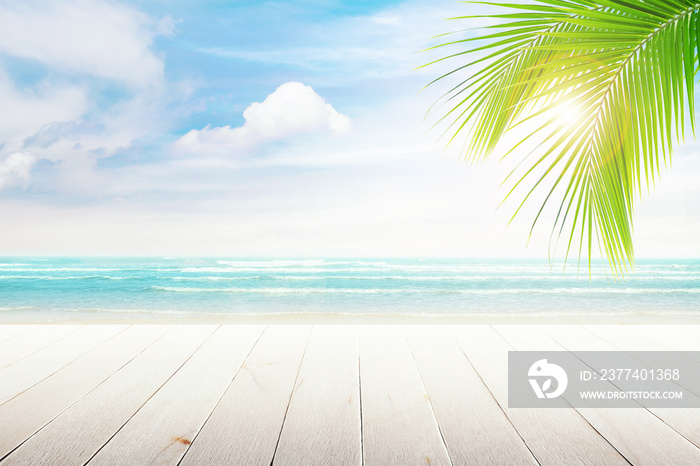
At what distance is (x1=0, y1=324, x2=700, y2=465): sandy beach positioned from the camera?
1032 mm

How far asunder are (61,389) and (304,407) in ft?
2.97

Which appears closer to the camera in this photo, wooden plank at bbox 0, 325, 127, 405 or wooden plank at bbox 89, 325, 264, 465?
wooden plank at bbox 89, 325, 264, 465

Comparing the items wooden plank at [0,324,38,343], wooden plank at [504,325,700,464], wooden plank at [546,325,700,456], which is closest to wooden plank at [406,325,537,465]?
wooden plank at [504,325,700,464]

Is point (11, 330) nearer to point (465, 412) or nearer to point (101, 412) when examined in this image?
point (101, 412)

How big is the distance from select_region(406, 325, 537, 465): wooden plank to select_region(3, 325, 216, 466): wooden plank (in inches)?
37.5

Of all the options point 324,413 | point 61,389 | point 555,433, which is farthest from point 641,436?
point 61,389

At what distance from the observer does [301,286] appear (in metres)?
10.2

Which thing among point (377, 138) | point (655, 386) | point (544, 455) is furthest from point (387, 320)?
point (377, 138)

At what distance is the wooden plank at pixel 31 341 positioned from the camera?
6.07 ft

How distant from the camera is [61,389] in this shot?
1.45 metres

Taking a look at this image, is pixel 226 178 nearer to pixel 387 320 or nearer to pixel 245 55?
pixel 245 55

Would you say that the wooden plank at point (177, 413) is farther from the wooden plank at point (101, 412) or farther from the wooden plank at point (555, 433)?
the wooden plank at point (555, 433)

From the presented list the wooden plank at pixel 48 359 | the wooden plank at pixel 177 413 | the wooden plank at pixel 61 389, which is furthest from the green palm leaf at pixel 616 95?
the wooden plank at pixel 48 359

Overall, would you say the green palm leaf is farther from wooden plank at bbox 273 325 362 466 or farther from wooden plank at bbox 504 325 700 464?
wooden plank at bbox 273 325 362 466
